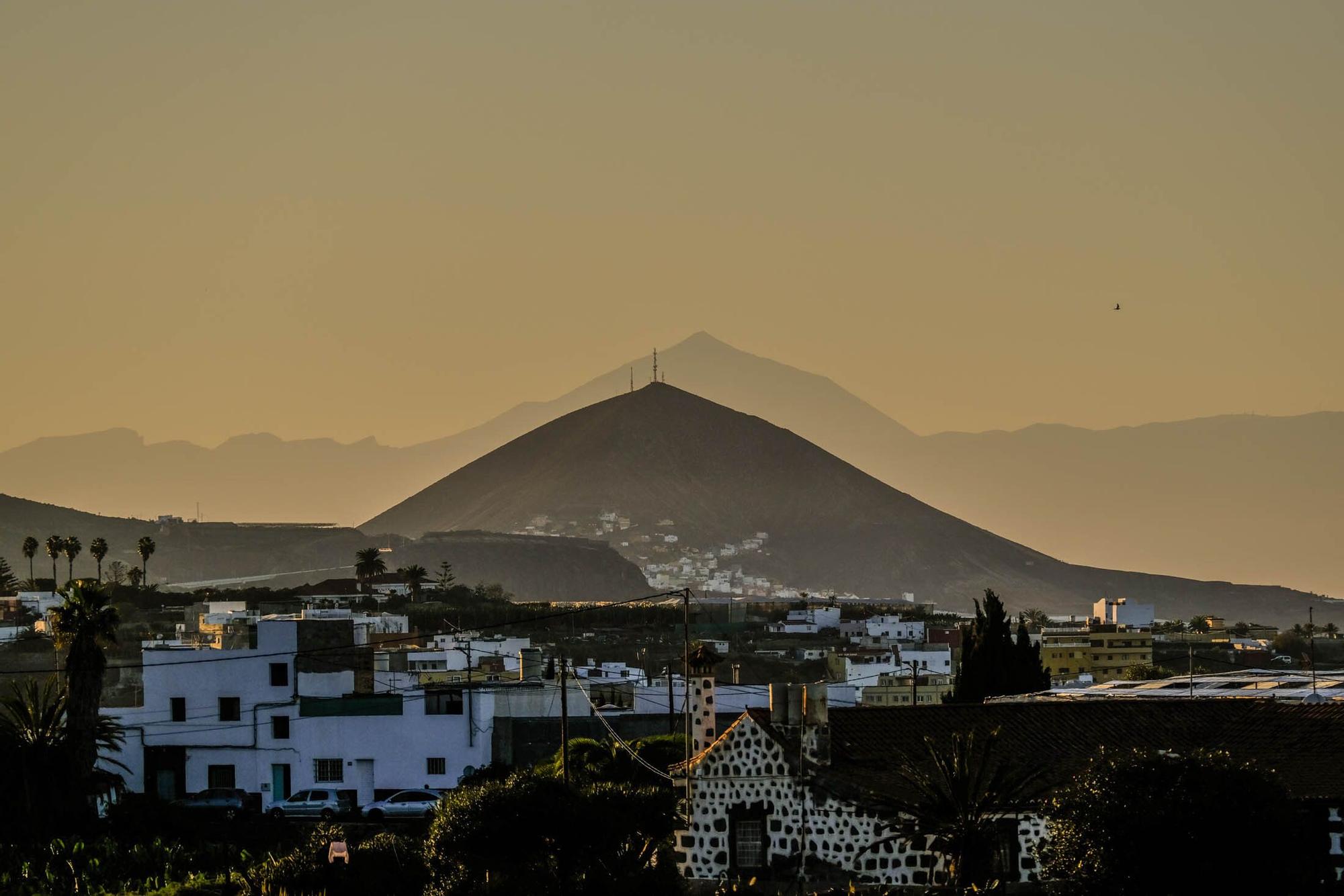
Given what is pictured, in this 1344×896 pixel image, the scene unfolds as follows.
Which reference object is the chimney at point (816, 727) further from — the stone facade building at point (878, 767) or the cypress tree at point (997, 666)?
the cypress tree at point (997, 666)

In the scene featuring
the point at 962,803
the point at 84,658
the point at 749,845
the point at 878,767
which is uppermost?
the point at 84,658

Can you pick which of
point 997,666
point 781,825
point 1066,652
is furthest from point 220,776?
point 1066,652

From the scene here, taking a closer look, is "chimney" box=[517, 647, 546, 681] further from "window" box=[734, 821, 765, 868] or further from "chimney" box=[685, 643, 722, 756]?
"window" box=[734, 821, 765, 868]

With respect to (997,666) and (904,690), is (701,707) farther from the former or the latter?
(904,690)

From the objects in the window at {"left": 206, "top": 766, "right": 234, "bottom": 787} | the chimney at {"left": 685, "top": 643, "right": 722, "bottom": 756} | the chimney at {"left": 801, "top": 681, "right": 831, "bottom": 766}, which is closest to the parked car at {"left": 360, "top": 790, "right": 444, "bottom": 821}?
the window at {"left": 206, "top": 766, "right": 234, "bottom": 787}

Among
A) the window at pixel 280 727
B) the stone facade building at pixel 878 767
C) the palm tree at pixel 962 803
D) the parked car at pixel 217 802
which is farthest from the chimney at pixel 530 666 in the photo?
the palm tree at pixel 962 803
